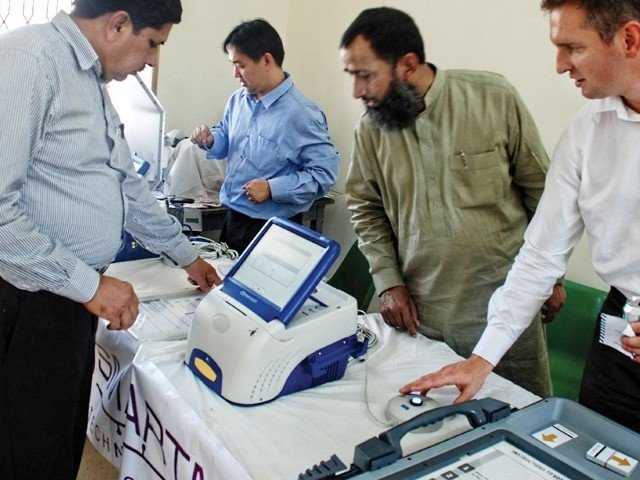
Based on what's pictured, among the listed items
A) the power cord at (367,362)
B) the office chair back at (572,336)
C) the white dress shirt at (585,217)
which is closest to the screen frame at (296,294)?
the power cord at (367,362)

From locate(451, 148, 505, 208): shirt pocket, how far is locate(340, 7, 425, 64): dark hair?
0.29 m

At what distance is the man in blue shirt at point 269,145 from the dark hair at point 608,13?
1.45m

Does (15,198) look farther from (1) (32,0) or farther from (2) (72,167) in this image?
(1) (32,0)

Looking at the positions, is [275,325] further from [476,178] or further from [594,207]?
[476,178]

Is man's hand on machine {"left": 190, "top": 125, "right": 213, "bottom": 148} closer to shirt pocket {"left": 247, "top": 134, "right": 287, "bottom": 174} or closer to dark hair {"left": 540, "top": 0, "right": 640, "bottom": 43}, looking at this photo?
shirt pocket {"left": 247, "top": 134, "right": 287, "bottom": 174}

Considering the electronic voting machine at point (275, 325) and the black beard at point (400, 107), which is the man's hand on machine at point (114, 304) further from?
the black beard at point (400, 107)

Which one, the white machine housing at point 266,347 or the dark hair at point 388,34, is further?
the dark hair at point 388,34

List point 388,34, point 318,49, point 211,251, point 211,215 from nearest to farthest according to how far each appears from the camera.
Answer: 1. point 388,34
2. point 211,251
3. point 211,215
4. point 318,49

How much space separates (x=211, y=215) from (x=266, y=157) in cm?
69

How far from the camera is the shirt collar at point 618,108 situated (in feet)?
3.11

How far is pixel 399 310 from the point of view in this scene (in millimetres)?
1444

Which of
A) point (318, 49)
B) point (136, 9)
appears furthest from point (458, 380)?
point (318, 49)

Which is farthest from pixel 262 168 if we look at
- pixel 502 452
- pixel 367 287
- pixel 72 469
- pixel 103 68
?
pixel 502 452

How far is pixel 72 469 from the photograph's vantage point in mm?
1333
